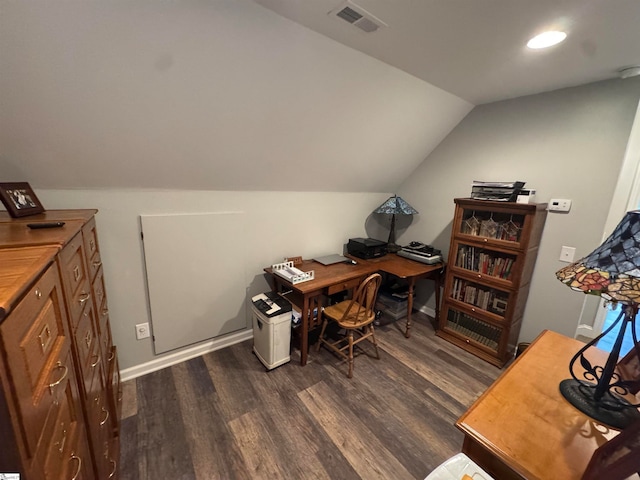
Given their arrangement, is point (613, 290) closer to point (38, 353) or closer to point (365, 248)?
point (38, 353)

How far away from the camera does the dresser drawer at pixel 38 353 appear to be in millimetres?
503

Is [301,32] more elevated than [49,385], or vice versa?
[301,32]

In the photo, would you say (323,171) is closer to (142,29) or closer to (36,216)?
(142,29)

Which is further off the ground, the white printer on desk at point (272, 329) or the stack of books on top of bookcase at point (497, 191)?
the stack of books on top of bookcase at point (497, 191)

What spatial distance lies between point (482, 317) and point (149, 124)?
289 centimetres

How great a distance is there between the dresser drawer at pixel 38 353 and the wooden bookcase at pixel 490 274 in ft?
8.51

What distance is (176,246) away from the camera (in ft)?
6.57

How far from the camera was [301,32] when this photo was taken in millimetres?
1346

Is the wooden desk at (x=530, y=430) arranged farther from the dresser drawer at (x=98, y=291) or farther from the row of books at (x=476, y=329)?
the dresser drawer at (x=98, y=291)

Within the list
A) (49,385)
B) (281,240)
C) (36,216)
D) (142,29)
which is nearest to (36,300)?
(49,385)

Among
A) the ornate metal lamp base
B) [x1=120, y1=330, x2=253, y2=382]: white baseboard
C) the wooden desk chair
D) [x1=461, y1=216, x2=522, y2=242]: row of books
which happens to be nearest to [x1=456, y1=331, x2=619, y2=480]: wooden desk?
the ornate metal lamp base

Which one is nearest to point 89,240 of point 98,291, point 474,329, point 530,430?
point 98,291

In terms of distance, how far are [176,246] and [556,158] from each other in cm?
306

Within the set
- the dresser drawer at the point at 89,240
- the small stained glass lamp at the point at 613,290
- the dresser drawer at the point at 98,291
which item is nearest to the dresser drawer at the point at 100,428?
the dresser drawer at the point at 98,291
